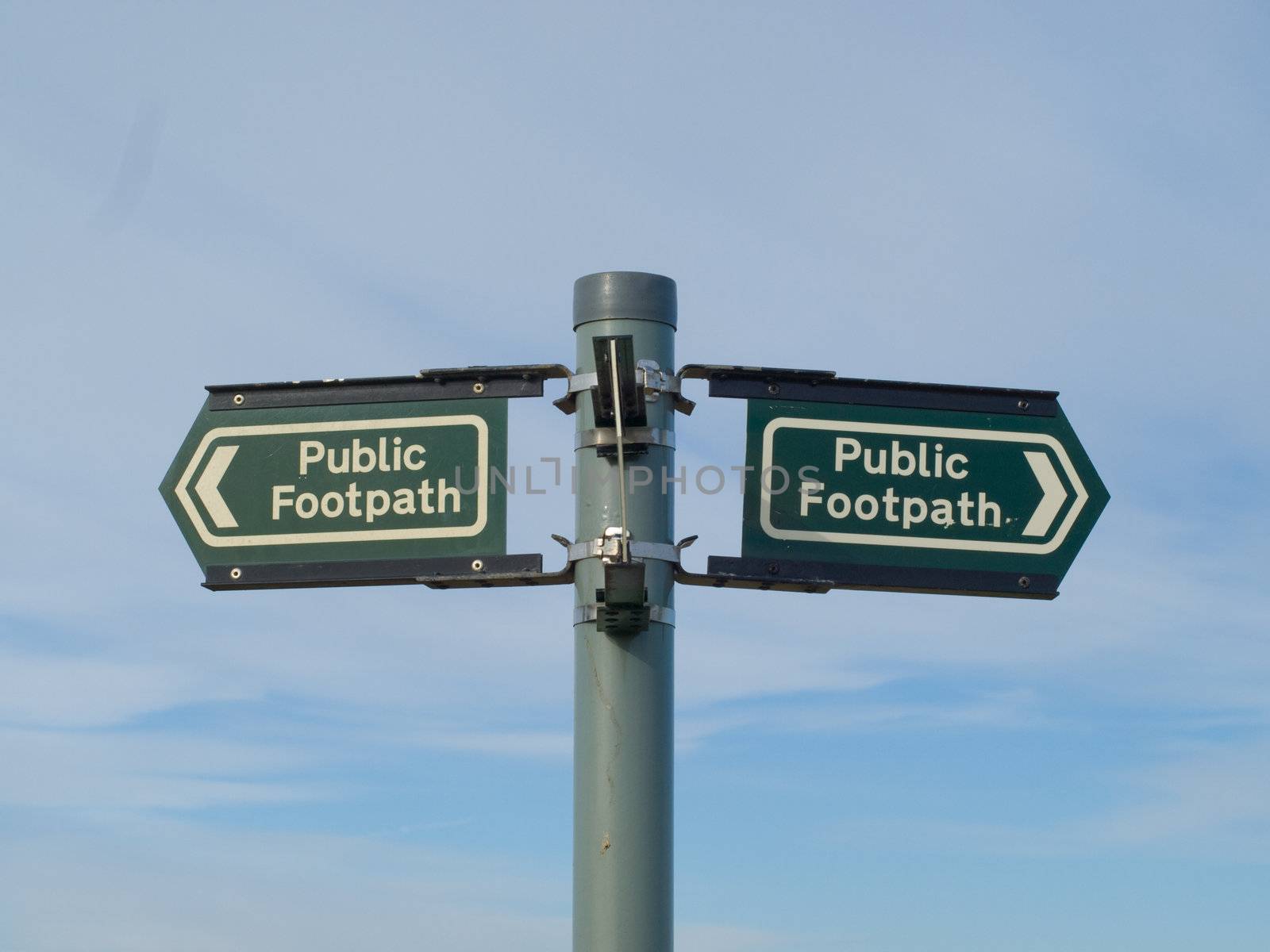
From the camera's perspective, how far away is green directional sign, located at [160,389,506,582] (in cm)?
426

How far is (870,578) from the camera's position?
14.0 ft

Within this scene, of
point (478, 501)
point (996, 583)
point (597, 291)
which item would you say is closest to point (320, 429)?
point (478, 501)

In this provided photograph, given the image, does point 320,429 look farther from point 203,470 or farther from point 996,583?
point 996,583

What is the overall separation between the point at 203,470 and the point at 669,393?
1.52 metres

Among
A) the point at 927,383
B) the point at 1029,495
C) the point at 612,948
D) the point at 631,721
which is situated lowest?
the point at 612,948

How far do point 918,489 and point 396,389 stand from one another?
1.64 m

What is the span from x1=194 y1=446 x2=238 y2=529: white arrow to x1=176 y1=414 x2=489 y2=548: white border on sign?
1.4 inches

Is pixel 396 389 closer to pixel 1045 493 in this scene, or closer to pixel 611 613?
pixel 611 613

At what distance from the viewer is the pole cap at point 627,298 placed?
4055mm

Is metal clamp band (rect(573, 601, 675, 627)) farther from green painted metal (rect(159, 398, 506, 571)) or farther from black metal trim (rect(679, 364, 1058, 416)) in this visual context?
black metal trim (rect(679, 364, 1058, 416))

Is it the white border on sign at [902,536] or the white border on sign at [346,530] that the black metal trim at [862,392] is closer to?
the white border on sign at [902,536]

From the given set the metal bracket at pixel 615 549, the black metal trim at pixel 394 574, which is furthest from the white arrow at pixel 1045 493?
the black metal trim at pixel 394 574

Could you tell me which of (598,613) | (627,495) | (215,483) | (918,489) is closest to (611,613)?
(598,613)

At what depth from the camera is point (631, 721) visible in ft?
12.7
